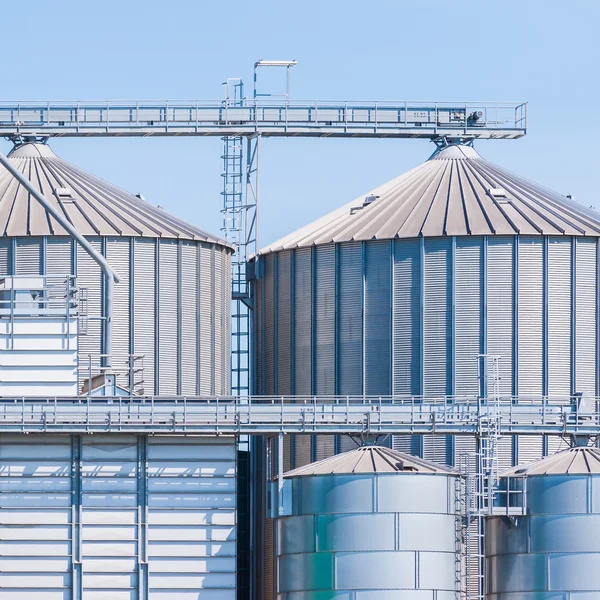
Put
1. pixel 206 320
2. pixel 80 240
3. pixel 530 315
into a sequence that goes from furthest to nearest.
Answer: pixel 206 320
pixel 530 315
pixel 80 240

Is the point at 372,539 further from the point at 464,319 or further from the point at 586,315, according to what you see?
the point at 586,315

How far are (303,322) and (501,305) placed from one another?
9.21 metres

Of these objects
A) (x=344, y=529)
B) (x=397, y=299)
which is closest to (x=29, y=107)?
(x=397, y=299)

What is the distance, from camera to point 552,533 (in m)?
61.6

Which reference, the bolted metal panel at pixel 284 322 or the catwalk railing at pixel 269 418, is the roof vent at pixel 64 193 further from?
the catwalk railing at pixel 269 418

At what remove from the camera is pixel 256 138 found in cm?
8831

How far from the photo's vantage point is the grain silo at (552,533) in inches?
2411

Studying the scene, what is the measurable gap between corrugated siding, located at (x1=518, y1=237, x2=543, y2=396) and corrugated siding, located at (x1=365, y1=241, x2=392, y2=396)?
5.59m

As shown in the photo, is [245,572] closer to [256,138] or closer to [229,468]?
[229,468]

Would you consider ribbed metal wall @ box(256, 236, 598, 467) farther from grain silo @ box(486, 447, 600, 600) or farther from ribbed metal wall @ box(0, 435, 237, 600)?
ribbed metal wall @ box(0, 435, 237, 600)

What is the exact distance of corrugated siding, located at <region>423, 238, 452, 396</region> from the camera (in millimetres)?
73625

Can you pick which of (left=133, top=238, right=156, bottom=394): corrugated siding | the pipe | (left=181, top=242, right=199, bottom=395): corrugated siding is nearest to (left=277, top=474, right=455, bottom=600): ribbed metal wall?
the pipe

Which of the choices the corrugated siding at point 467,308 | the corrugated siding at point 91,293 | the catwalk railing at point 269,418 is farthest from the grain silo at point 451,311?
the corrugated siding at point 91,293

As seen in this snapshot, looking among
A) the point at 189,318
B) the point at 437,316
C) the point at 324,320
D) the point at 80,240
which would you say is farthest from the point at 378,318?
the point at 80,240
